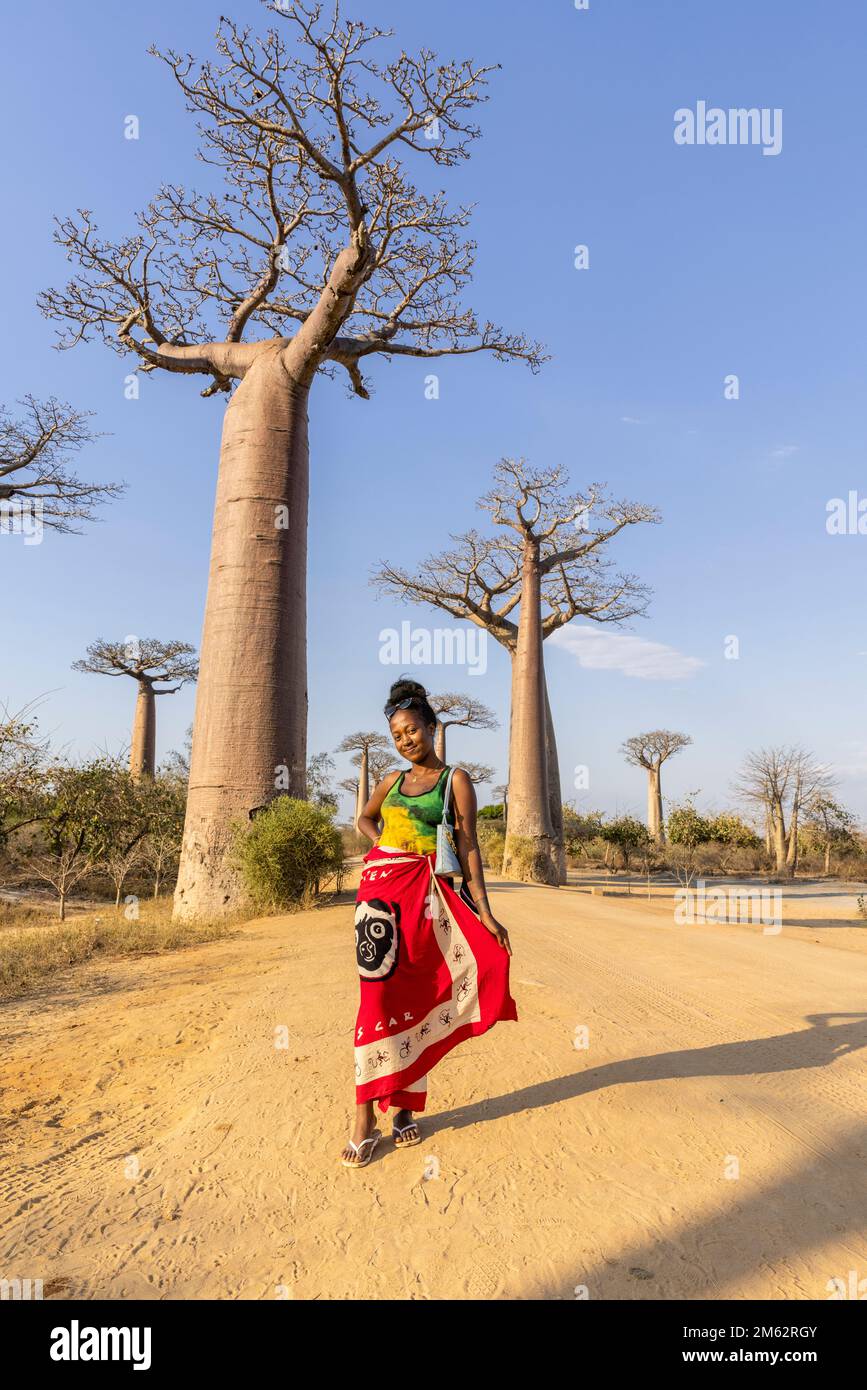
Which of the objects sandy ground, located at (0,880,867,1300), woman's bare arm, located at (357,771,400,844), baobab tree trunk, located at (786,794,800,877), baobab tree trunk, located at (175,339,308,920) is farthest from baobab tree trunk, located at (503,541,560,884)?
woman's bare arm, located at (357,771,400,844)

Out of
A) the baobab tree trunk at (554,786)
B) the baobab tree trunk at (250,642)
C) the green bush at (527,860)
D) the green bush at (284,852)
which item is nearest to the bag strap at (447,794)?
the green bush at (284,852)

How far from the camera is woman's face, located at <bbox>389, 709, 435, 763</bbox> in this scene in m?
2.62

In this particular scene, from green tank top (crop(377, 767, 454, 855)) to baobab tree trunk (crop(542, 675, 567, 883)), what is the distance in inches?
505

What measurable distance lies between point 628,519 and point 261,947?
12.5m

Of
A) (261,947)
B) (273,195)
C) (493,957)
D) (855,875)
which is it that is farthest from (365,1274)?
(855,875)

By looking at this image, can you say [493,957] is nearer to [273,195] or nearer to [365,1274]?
[365,1274]

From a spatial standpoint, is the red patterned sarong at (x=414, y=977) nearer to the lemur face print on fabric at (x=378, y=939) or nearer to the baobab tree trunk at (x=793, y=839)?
the lemur face print on fabric at (x=378, y=939)

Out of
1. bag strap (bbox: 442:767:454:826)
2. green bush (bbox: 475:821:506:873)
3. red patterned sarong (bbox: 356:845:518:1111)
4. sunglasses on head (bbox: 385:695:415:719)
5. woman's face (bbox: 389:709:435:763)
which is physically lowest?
green bush (bbox: 475:821:506:873)

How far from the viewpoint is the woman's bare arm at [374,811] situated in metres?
2.72

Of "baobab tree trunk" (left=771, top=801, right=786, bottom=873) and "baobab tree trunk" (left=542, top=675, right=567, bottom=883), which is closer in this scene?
"baobab tree trunk" (left=542, top=675, right=567, bottom=883)

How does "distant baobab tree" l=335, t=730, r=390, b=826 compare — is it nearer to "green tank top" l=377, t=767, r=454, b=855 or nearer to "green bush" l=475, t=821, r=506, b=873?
"green bush" l=475, t=821, r=506, b=873

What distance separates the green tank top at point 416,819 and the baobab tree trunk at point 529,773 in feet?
38.8

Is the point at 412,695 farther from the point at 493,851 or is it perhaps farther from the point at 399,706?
the point at 493,851

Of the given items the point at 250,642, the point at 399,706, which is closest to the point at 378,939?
the point at 399,706
